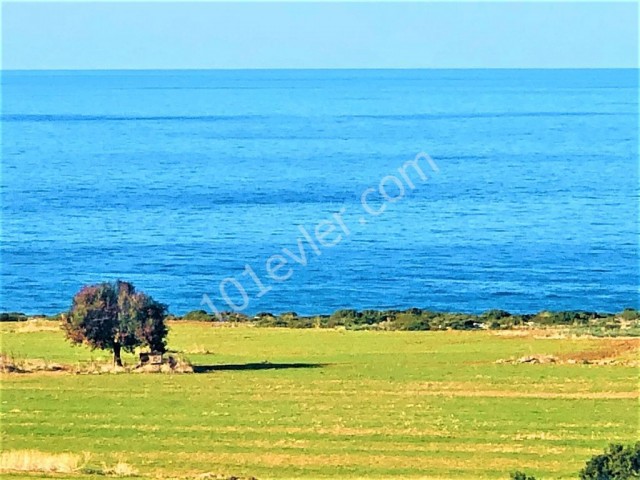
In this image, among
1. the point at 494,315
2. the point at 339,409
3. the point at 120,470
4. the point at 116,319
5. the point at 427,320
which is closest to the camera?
the point at 120,470

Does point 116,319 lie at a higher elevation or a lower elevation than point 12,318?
lower

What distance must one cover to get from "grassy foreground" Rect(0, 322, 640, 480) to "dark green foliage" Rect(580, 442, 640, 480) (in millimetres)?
3695

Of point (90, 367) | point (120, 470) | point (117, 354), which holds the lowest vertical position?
point (120, 470)

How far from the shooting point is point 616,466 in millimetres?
20844

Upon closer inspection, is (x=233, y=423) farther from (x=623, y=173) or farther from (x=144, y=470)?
(x=623, y=173)

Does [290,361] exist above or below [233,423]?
above

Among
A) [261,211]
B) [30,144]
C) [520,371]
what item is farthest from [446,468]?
[30,144]

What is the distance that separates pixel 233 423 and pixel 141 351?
11354mm

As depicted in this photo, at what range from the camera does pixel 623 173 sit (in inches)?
5167

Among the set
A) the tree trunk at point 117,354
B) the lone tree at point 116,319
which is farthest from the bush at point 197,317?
the lone tree at point 116,319

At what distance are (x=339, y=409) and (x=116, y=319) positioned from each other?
30.3 ft

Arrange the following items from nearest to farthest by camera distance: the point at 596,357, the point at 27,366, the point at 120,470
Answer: the point at 120,470 → the point at 27,366 → the point at 596,357

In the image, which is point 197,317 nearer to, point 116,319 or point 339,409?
point 116,319

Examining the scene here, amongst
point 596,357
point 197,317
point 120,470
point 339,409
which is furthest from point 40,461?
point 197,317
